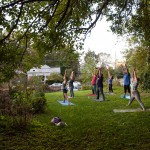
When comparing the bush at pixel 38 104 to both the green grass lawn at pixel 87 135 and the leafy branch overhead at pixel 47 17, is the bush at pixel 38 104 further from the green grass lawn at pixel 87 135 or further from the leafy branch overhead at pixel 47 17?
the leafy branch overhead at pixel 47 17

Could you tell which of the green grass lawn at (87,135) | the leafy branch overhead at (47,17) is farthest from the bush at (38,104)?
the leafy branch overhead at (47,17)

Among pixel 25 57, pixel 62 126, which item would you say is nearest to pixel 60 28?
pixel 25 57

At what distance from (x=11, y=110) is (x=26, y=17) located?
332 cm

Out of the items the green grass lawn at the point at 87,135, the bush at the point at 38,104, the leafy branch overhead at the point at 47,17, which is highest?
the leafy branch overhead at the point at 47,17

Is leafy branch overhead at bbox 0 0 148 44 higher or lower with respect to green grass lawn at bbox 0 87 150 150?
higher

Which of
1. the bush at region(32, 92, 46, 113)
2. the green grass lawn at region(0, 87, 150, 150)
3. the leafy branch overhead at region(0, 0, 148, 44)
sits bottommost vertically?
the green grass lawn at region(0, 87, 150, 150)

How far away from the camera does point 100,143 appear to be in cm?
798

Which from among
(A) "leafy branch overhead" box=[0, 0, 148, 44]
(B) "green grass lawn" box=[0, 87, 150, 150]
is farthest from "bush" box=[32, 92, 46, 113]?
(A) "leafy branch overhead" box=[0, 0, 148, 44]

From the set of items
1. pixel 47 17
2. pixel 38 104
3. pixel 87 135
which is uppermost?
pixel 47 17

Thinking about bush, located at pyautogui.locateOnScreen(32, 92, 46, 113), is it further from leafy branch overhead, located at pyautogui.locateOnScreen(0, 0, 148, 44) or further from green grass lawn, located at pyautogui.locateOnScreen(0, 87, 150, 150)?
leafy branch overhead, located at pyautogui.locateOnScreen(0, 0, 148, 44)

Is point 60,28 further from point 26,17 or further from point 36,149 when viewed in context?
point 36,149

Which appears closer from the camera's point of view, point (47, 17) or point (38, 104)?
point (47, 17)

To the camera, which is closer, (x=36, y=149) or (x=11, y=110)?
(x=36, y=149)

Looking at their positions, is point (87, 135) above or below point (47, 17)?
below
